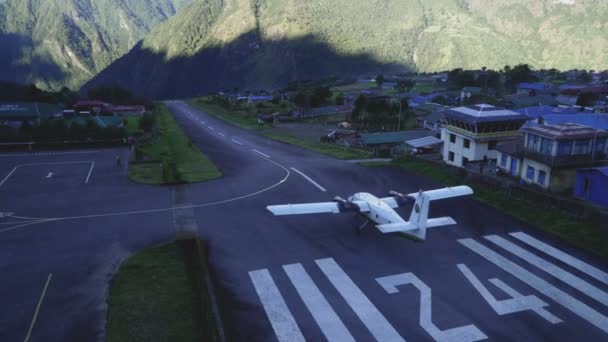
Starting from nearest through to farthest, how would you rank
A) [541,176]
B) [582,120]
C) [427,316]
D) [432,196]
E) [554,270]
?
[427,316], [554,270], [432,196], [541,176], [582,120]

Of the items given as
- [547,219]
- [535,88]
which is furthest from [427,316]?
[535,88]

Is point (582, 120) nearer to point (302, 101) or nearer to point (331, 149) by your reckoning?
point (331, 149)

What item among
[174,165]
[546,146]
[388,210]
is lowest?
[174,165]

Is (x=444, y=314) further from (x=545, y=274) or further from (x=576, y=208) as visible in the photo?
(x=576, y=208)

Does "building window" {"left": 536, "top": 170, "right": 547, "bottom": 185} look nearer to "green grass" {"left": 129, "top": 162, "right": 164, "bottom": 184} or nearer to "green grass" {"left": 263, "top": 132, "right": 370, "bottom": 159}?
"green grass" {"left": 263, "top": 132, "right": 370, "bottom": 159}

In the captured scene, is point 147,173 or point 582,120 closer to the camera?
point 582,120

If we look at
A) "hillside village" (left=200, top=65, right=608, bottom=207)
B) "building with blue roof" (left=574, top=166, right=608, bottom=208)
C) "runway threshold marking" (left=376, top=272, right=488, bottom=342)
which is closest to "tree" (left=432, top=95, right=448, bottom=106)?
"hillside village" (left=200, top=65, right=608, bottom=207)

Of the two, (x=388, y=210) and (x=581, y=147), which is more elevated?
(x=581, y=147)
